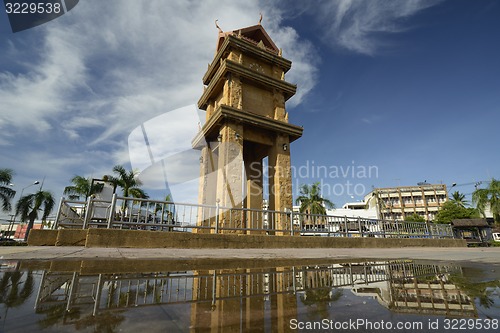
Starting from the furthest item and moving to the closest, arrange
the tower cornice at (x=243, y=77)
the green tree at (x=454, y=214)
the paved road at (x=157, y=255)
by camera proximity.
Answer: the green tree at (x=454, y=214) < the tower cornice at (x=243, y=77) < the paved road at (x=157, y=255)

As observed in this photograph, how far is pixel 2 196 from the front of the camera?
93.0 feet

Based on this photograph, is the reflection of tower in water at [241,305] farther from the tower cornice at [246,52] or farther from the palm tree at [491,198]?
the palm tree at [491,198]

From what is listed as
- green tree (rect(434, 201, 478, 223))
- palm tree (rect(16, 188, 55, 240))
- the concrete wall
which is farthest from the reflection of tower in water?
green tree (rect(434, 201, 478, 223))

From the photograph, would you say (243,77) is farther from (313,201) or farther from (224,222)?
(313,201)

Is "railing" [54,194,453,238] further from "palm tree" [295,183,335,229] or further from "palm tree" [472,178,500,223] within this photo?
"palm tree" [472,178,500,223]

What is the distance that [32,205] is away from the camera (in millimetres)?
32750

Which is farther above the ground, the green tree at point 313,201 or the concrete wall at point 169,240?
the green tree at point 313,201

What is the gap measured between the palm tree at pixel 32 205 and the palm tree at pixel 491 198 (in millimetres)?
62007

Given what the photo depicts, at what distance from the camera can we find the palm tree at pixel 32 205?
31875 mm

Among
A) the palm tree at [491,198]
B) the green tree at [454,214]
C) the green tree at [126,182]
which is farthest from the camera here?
the green tree at [454,214]

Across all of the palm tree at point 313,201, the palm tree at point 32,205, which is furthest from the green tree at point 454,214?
the palm tree at point 32,205

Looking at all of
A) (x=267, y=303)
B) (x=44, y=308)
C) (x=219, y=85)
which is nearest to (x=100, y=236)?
(x=44, y=308)

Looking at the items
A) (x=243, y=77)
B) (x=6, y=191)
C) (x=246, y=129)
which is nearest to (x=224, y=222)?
(x=246, y=129)

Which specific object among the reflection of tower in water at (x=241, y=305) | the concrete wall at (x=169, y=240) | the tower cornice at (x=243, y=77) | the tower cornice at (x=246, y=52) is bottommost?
the reflection of tower in water at (x=241, y=305)
